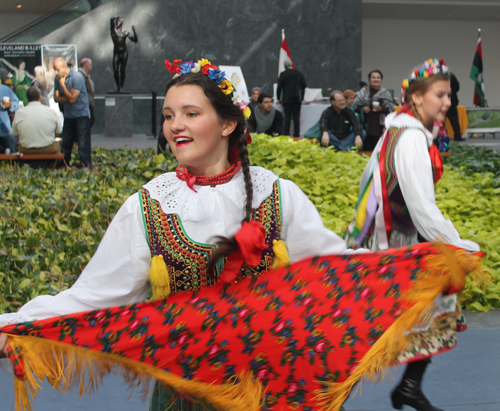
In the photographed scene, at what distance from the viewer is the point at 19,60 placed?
47.1ft

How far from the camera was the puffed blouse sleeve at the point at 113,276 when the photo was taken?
5.88ft

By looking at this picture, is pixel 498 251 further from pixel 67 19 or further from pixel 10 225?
pixel 67 19

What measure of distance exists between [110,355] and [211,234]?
0.45 meters

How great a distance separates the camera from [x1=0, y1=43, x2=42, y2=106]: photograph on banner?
46.8 ft

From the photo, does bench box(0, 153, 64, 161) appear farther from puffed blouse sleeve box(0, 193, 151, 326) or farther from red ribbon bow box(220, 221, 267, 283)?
red ribbon bow box(220, 221, 267, 283)

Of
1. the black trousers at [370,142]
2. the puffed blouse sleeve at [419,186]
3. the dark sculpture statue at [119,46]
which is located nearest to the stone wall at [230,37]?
the dark sculpture statue at [119,46]

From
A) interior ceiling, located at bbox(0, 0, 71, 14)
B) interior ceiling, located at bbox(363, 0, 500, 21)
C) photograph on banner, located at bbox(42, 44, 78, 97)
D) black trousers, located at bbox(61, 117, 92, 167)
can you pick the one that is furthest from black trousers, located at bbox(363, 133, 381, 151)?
interior ceiling, located at bbox(0, 0, 71, 14)

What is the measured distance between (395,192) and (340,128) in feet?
26.0

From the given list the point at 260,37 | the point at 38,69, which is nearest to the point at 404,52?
the point at 260,37

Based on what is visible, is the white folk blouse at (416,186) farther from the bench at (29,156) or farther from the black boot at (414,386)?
the bench at (29,156)

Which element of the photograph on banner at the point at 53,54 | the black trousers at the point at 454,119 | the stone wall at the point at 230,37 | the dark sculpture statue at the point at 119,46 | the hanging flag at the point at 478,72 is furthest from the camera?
the stone wall at the point at 230,37

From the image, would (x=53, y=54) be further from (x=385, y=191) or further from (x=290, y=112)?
(x=385, y=191)

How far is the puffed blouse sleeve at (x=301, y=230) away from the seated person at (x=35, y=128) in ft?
25.6

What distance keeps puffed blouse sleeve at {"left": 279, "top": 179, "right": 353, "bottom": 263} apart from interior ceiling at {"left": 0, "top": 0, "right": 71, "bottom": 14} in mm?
28164
